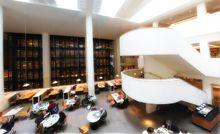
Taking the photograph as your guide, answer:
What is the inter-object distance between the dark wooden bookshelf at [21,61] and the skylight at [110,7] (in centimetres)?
1007

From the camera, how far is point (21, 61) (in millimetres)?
14406

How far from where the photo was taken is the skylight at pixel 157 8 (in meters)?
8.86

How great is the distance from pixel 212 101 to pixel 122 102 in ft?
21.3

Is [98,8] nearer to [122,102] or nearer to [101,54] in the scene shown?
[122,102]

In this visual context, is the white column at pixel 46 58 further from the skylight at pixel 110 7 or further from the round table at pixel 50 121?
the round table at pixel 50 121

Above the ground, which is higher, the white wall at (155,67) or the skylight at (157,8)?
the skylight at (157,8)

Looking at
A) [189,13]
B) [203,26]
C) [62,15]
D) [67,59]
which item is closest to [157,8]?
[189,13]

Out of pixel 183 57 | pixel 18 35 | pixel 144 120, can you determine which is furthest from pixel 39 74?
pixel 183 57

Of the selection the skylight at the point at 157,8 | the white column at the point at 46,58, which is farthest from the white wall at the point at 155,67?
the white column at the point at 46,58

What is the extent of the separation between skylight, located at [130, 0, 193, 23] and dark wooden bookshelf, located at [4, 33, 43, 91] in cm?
1262

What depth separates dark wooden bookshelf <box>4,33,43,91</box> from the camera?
44.7 ft

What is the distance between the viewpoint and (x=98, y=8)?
9.38m

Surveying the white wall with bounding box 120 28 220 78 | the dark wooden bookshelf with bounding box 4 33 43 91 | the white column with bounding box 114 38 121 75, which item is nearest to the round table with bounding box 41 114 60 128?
→ the white wall with bounding box 120 28 220 78

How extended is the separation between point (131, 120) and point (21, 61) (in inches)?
576
